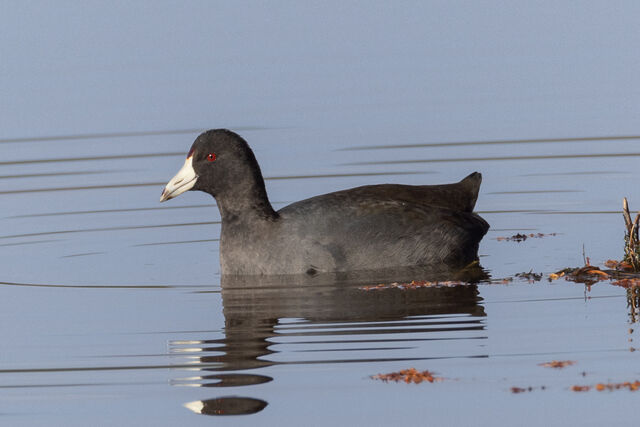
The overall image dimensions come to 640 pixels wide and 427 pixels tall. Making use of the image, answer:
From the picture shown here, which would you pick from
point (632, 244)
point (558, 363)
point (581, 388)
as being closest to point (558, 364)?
point (558, 363)

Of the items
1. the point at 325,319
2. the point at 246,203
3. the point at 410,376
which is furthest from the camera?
the point at 246,203

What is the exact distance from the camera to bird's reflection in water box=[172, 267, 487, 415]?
1012 centimetres

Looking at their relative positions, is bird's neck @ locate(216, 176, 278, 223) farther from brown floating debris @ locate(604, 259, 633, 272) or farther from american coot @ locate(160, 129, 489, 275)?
brown floating debris @ locate(604, 259, 633, 272)

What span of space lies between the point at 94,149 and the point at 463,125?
17.6ft

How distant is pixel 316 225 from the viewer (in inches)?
544

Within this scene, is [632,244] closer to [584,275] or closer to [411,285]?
[584,275]

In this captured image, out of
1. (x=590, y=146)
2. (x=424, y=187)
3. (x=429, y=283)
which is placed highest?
(x=590, y=146)

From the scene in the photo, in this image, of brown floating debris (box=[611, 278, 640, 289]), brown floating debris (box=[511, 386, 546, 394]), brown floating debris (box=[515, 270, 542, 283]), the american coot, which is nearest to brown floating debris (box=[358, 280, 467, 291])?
brown floating debris (box=[515, 270, 542, 283])

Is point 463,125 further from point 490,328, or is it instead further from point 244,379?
point 244,379

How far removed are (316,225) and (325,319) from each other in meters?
2.38

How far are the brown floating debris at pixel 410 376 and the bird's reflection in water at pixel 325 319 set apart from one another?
0.45 metres

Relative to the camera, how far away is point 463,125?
850 inches

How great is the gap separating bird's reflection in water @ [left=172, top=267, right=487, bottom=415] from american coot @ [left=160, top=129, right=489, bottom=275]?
0.23 m

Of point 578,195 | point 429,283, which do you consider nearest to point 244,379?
point 429,283
